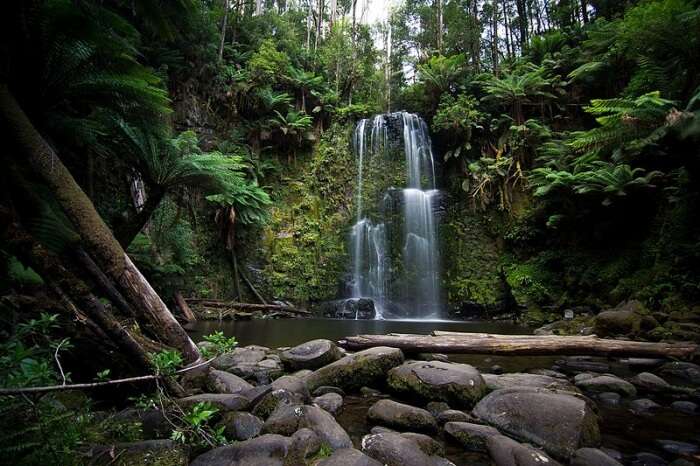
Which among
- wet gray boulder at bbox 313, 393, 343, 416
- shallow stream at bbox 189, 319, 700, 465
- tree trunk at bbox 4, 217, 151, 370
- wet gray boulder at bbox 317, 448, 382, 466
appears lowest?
shallow stream at bbox 189, 319, 700, 465

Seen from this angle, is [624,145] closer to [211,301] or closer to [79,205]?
[79,205]

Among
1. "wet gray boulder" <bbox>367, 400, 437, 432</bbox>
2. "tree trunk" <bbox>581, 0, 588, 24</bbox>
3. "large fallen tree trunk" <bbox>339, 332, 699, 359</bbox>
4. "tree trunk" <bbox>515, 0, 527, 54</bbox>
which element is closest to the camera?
"wet gray boulder" <bbox>367, 400, 437, 432</bbox>

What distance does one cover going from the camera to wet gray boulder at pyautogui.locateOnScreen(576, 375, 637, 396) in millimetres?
3477

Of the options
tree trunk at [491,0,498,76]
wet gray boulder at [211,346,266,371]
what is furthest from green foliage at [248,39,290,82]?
wet gray boulder at [211,346,266,371]

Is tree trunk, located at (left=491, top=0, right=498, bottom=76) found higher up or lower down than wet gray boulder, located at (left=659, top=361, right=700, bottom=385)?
higher up

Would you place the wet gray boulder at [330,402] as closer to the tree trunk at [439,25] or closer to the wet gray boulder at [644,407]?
the wet gray boulder at [644,407]

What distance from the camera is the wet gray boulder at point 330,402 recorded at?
3.02 m

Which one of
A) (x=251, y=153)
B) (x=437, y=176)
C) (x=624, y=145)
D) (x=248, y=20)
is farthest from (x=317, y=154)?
(x=624, y=145)

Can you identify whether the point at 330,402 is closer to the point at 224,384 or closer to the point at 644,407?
the point at 224,384

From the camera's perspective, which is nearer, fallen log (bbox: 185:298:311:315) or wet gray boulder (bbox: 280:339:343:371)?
wet gray boulder (bbox: 280:339:343:371)

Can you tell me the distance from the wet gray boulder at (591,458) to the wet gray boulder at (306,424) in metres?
1.42

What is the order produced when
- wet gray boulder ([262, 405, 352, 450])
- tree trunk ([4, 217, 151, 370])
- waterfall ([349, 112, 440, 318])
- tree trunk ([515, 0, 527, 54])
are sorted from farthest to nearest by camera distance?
tree trunk ([515, 0, 527, 54]) < waterfall ([349, 112, 440, 318]) < wet gray boulder ([262, 405, 352, 450]) < tree trunk ([4, 217, 151, 370])

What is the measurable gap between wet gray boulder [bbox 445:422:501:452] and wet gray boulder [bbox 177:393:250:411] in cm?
153

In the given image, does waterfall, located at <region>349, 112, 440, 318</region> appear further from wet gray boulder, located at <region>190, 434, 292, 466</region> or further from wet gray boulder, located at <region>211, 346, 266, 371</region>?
wet gray boulder, located at <region>190, 434, 292, 466</region>
